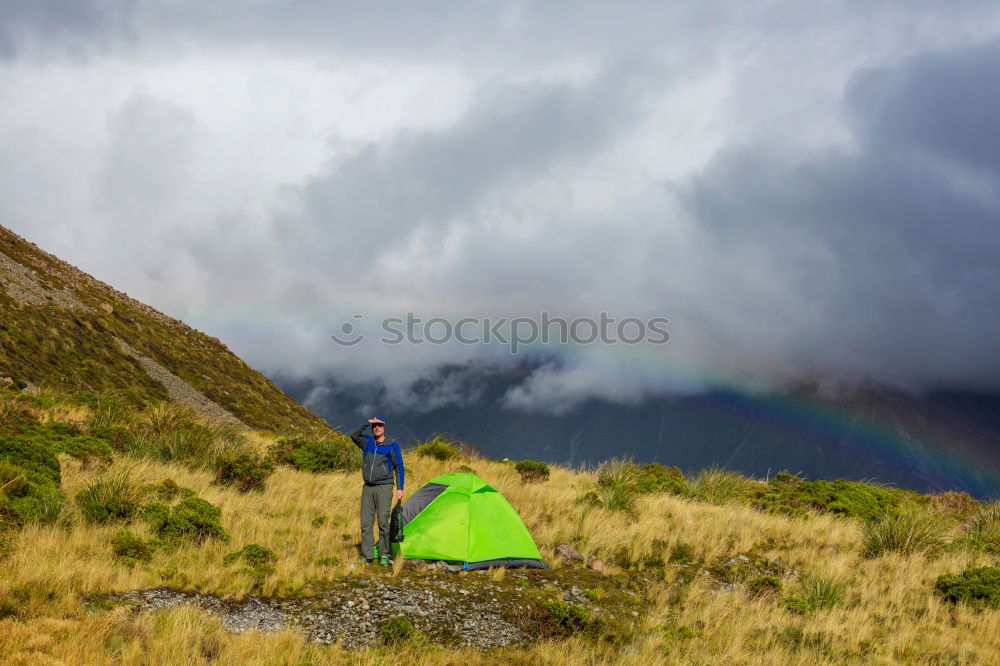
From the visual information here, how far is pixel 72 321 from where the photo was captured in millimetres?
40375

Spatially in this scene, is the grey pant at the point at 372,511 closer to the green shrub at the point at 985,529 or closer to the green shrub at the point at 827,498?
the green shrub at the point at 827,498

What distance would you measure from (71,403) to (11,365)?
10455 millimetres

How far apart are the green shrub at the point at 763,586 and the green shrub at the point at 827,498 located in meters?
7.49

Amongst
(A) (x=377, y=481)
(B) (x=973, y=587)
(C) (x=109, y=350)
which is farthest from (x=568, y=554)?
(C) (x=109, y=350)

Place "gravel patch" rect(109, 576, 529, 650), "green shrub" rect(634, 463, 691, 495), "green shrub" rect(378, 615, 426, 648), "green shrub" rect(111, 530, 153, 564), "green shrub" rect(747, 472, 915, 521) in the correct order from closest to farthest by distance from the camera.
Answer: "green shrub" rect(378, 615, 426, 648), "gravel patch" rect(109, 576, 529, 650), "green shrub" rect(111, 530, 153, 564), "green shrub" rect(747, 472, 915, 521), "green shrub" rect(634, 463, 691, 495)

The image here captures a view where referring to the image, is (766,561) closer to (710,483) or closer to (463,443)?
(710,483)

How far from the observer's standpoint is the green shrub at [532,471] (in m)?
21.8

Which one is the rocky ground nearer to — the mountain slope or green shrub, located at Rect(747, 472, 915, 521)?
green shrub, located at Rect(747, 472, 915, 521)

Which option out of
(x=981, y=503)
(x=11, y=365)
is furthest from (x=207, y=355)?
(x=981, y=503)

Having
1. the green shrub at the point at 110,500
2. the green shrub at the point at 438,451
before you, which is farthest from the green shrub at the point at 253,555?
the green shrub at the point at 438,451

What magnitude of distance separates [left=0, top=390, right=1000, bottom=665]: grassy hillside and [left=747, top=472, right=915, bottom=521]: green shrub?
257 millimetres

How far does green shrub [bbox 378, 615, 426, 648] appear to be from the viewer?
8188 millimetres

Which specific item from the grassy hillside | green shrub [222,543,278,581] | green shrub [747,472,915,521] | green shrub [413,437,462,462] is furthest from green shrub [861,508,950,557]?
green shrub [413,437,462,462]

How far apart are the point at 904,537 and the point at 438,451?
14.8 m
